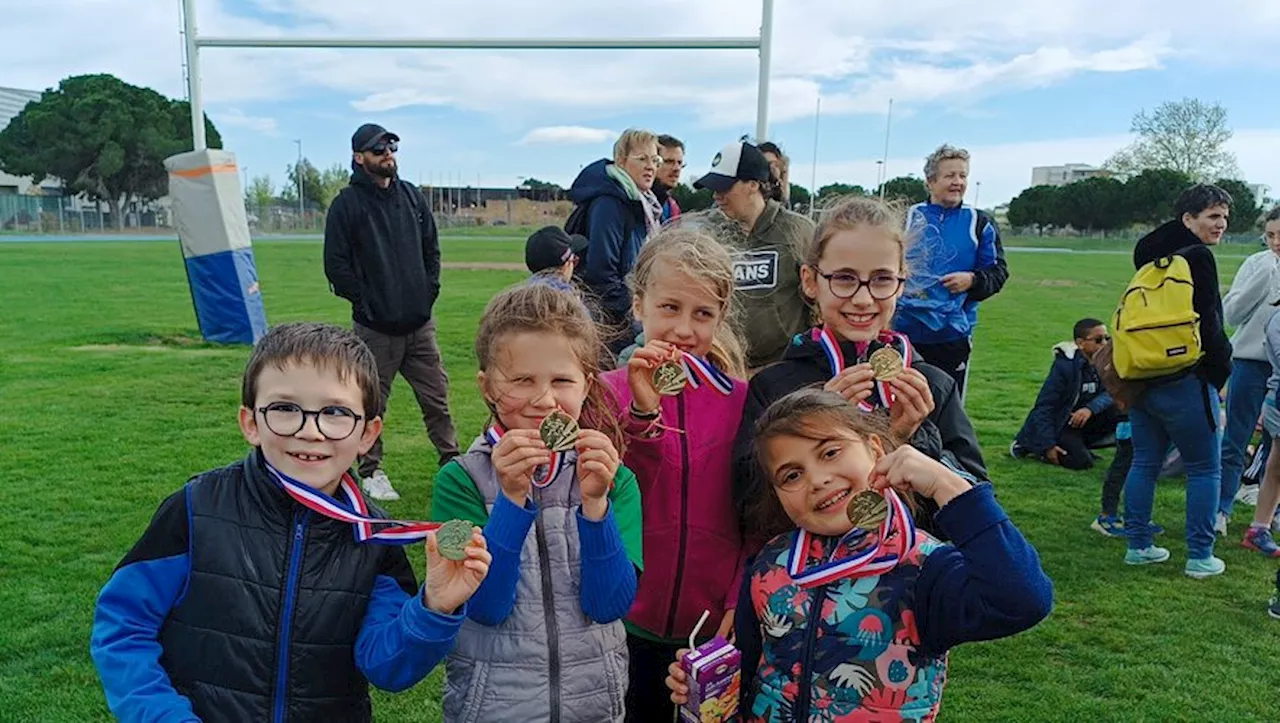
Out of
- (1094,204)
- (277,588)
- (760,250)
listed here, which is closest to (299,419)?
(277,588)

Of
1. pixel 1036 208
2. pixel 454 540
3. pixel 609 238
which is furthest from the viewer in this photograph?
pixel 1036 208

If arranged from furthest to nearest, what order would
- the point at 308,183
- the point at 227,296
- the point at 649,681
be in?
the point at 308,183, the point at 227,296, the point at 649,681

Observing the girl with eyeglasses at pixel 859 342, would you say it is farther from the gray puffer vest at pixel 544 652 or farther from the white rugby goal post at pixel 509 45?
the white rugby goal post at pixel 509 45

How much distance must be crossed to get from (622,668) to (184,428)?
7049 mm

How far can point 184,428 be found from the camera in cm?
787

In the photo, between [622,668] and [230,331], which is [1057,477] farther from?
[230,331]

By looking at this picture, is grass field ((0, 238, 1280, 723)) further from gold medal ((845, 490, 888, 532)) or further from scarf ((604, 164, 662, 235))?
scarf ((604, 164, 662, 235))

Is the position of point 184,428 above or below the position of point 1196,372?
below

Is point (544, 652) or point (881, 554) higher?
point (881, 554)

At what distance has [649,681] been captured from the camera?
8.15 feet

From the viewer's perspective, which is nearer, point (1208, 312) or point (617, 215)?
point (1208, 312)

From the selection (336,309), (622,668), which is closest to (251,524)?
(622,668)

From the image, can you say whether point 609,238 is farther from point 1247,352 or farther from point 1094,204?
point 1094,204

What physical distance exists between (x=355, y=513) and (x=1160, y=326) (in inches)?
172
